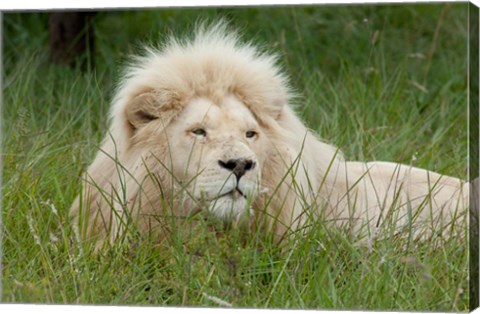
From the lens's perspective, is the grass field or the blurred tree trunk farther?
the blurred tree trunk

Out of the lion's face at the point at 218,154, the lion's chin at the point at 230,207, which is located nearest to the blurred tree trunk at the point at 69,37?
the lion's face at the point at 218,154

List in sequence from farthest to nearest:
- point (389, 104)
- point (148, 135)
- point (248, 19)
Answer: point (248, 19) → point (389, 104) → point (148, 135)

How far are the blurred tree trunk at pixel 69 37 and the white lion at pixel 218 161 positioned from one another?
6.84ft

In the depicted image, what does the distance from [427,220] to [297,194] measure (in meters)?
0.45

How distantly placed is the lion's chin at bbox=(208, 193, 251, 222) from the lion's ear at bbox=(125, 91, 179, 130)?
379 millimetres

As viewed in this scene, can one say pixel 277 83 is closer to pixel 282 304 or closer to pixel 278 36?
pixel 282 304

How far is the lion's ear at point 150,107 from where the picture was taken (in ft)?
15.0

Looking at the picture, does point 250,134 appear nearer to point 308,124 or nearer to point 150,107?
point 150,107

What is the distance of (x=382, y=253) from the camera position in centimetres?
439

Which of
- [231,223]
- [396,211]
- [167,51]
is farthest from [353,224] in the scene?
[167,51]

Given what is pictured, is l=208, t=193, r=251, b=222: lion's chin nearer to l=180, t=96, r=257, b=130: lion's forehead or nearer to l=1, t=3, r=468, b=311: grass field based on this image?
l=1, t=3, r=468, b=311: grass field

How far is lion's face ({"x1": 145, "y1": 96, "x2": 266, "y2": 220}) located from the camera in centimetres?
430

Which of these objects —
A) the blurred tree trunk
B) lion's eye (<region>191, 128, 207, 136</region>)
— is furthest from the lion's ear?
the blurred tree trunk

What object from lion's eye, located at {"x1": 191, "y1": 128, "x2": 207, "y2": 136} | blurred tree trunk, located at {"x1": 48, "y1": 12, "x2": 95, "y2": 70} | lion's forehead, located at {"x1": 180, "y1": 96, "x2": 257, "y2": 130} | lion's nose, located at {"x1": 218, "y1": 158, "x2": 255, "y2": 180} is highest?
blurred tree trunk, located at {"x1": 48, "y1": 12, "x2": 95, "y2": 70}
